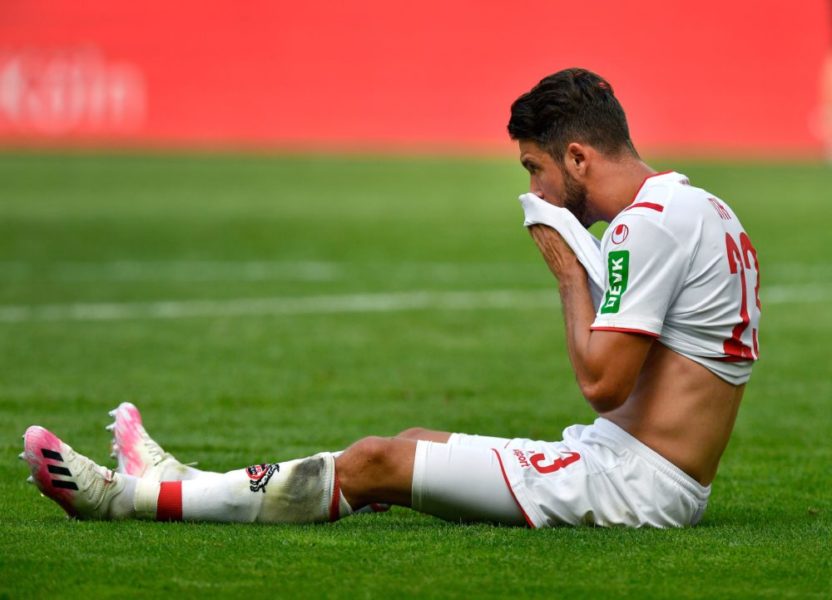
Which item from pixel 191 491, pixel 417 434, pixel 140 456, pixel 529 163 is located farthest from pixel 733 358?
pixel 140 456

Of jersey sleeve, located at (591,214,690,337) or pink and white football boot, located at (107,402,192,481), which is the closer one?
jersey sleeve, located at (591,214,690,337)

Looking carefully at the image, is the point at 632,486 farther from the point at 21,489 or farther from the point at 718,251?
the point at 21,489

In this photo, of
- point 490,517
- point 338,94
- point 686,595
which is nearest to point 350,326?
point 490,517

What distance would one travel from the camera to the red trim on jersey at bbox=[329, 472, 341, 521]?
16.8 feet

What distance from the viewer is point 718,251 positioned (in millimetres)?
4938

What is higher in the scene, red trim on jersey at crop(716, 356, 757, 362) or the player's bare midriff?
red trim on jersey at crop(716, 356, 757, 362)

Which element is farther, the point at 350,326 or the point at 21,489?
the point at 350,326

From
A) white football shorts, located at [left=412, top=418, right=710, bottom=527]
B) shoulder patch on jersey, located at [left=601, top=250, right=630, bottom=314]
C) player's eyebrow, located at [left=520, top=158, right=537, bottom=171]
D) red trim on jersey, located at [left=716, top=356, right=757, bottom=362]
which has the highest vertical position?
player's eyebrow, located at [left=520, top=158, right=537, bottom=171]

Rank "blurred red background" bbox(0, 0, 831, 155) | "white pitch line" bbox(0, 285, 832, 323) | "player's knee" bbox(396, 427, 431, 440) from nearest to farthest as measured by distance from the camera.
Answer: "player's knee" bbox(396, 427, 431, 440), "white pitch line" bbox(0, 285, 832, 323), "blurred red background" bbox(0, 0, 831, 155)

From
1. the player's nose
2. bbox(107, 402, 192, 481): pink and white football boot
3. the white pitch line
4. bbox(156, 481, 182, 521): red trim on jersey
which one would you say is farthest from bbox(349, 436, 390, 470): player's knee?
the white pitch line

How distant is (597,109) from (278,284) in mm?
9436

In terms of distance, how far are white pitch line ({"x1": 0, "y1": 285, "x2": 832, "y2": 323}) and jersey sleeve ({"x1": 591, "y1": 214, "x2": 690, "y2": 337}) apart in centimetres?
749

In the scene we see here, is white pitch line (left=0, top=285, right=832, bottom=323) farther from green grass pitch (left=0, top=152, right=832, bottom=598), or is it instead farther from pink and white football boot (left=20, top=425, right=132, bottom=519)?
pink and white football boot (left=20, top=425, right=132, bottom=519)

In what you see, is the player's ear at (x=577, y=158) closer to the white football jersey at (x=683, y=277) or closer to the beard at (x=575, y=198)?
the beard at (x=575, y=198)
